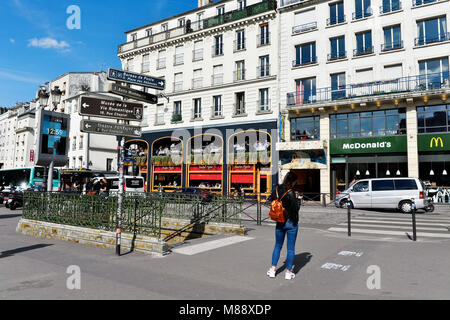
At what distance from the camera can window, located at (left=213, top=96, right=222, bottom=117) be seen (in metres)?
28.0

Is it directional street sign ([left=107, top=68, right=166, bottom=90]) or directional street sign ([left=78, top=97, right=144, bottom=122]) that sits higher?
directional street sign ([left=107, top=68, right=166, bottom=90])

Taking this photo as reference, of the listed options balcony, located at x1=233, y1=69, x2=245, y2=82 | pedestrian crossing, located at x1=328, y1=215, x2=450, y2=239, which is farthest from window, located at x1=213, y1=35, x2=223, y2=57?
pedestrian crossing, located at x1=328, y1=215, x2=450, y2=239

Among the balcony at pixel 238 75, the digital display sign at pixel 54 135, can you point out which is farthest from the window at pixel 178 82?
the digital display sign at pixel 54 135

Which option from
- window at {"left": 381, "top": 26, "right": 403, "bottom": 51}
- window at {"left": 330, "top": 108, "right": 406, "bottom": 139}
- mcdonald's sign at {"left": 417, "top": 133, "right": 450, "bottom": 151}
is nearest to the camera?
mcdonald's sign at {"left": 417, "top": 133, "right": 450, "bottom": 151}

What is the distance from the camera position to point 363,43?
22375 mm

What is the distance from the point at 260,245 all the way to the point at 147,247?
276 centimetres

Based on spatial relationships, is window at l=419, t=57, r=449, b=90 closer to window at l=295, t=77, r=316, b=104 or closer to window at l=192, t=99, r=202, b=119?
window at l=295, t=77, r=316, b=104

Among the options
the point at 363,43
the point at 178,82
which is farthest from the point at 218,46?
the point at 363,43

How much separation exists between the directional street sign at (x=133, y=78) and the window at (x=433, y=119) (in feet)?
60.7

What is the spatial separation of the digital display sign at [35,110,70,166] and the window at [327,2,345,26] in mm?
20073

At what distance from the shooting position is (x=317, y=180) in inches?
961

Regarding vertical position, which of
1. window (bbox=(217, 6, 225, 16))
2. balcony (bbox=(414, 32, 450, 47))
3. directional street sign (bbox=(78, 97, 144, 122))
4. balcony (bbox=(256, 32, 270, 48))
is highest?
window (bbox=(217, 6, 225, 16))

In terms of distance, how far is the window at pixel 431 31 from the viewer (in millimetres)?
20000

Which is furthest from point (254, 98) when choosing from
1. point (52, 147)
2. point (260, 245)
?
point (260, 245)
